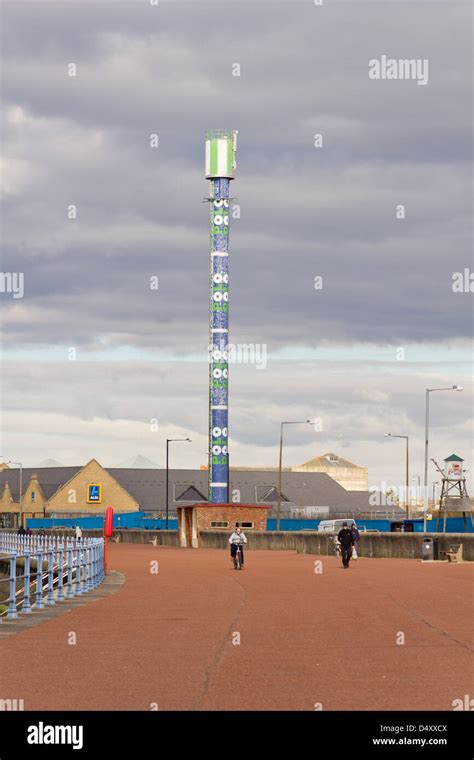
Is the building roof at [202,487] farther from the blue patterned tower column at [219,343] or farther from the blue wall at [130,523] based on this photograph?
the blue patterned tower column at [219,343]

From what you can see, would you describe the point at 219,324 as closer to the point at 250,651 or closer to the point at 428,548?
the point at 428,548

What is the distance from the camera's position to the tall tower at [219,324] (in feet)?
322

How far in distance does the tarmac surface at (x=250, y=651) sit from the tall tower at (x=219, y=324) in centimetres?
6598

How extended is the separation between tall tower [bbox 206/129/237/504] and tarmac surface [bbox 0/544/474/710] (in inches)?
2597

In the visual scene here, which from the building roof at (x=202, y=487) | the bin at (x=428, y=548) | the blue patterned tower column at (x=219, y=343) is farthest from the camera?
the building roof at (x=202, y=487)

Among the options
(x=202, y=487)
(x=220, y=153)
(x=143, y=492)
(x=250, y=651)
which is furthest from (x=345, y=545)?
(x=202, y=487)

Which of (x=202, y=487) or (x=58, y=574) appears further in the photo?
(x=202, y=487)

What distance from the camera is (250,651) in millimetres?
17031

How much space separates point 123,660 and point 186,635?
367cm

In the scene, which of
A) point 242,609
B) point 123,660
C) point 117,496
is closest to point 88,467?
point 117,496

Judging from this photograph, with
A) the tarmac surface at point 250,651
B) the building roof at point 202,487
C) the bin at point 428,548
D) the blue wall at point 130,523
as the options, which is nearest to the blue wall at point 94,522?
the blue wall at point 130,523

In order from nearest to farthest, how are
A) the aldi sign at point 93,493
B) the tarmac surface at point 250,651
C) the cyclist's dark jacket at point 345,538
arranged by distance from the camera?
the tarmac surface at point 250,651, the cyclist's dark jacket at point 345,538, the aldi sign at point 93,493

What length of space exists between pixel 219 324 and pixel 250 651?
266 ft
